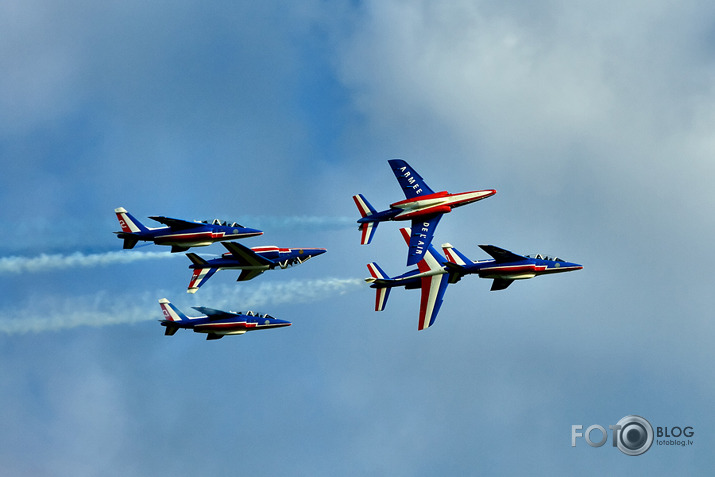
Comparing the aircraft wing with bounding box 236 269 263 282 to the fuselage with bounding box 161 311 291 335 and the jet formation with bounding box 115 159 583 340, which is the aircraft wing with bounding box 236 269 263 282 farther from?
the fuselage with bounding box 161 311 291 335

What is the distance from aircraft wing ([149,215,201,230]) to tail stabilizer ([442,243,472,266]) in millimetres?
22929

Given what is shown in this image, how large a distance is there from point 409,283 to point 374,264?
5.20 metres

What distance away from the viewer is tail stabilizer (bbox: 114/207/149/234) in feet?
388

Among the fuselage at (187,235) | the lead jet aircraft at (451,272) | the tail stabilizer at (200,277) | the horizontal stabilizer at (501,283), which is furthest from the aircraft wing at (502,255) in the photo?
the tail stabilizer at (200,277)

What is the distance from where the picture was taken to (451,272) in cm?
11912

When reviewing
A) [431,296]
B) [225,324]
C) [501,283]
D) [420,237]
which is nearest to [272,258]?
[225,324]

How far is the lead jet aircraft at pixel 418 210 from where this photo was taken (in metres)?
120

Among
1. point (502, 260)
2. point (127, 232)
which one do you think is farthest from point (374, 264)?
point (127, 232)

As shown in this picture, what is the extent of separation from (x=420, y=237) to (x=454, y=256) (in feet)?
14.7

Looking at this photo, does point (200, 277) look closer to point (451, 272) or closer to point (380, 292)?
point (380, 292)

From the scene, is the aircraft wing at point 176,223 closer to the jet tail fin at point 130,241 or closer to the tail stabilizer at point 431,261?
the jet tail fin at point 130,241

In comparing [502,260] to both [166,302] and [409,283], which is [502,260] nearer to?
[409,283]

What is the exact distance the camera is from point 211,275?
411ft

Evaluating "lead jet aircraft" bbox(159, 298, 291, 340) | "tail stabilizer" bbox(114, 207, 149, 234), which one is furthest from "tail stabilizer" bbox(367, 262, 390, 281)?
"tail stabilizer" bbox(114, 207, 149, 234)
